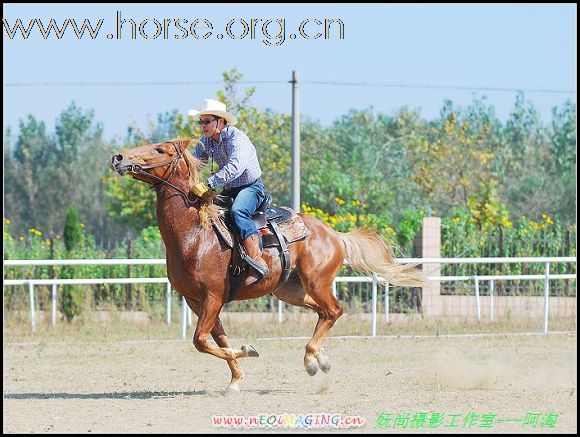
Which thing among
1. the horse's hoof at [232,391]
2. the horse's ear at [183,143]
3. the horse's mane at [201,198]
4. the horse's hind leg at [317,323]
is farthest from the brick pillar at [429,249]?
the horse's ear at [183,143]

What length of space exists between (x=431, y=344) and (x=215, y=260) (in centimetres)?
642

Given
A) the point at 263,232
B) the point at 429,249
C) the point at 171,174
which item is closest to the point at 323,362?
the point at 263,232

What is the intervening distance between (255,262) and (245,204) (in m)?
0.59

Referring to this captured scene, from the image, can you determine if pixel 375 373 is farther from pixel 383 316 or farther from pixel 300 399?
pixel 383 316

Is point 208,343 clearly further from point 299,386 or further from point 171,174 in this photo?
point 171,174

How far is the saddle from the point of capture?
11.3 meters

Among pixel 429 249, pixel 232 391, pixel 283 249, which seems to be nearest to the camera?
pixel 232 391

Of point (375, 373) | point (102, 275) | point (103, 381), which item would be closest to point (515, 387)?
point (375, 373)

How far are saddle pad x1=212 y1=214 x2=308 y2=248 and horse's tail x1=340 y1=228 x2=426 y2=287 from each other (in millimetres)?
777

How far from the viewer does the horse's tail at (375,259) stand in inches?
501

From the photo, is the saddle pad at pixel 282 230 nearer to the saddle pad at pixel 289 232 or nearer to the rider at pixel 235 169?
the saddle pad at pixel 289 232

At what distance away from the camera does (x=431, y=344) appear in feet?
54.7

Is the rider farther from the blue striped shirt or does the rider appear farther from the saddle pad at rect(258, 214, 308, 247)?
the saddle pad at rect(258, 214, 308, 247)

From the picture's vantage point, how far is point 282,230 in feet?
39.0
